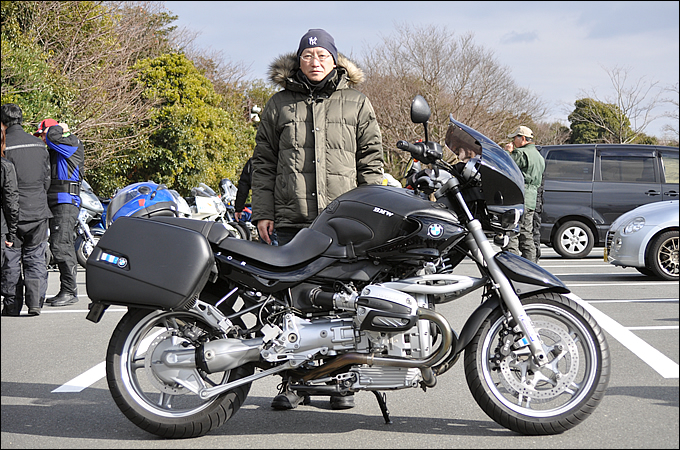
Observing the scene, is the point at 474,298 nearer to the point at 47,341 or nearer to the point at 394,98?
the point at 47,341

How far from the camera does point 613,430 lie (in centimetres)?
369

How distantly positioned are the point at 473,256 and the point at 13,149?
5332 mm

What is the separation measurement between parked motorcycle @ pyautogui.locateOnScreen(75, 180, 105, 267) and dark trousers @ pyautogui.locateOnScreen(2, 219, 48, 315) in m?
2.03

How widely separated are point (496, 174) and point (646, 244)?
6487 mm

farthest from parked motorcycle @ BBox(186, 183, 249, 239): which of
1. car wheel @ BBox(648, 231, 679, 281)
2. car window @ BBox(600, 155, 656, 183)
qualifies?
car wheel @ BBox(648, 231, 679, 281)

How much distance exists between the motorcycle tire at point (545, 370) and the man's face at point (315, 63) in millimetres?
1720

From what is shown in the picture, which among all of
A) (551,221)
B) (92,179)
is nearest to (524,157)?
(551,221)

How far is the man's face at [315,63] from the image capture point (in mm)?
4246

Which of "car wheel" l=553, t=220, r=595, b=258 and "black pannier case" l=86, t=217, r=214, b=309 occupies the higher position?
"black pannier case" l=86, t=217, r=214, b=309

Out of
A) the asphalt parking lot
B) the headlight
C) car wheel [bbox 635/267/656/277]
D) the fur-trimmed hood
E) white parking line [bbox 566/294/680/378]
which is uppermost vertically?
the fur-trimmed hood

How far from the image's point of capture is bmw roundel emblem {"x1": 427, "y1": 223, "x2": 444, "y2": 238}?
3514mm

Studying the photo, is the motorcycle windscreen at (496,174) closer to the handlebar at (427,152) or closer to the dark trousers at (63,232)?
the handlebar at (427,152)

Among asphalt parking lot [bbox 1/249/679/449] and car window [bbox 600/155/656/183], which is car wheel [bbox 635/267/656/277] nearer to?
car window [bbox 600/155/656/183]

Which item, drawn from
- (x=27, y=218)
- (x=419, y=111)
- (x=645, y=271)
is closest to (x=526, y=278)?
(x=419, y=111)
